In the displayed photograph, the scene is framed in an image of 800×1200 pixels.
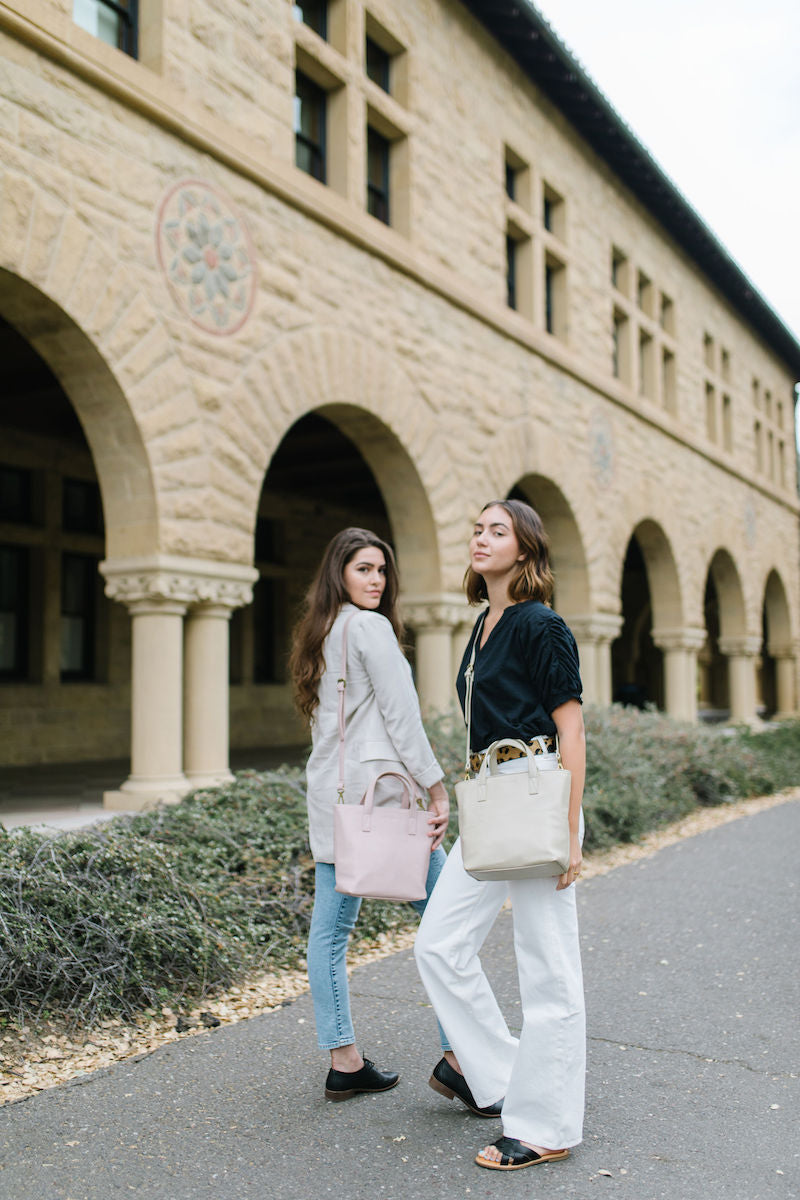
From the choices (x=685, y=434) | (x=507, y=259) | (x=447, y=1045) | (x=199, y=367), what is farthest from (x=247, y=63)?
(x=685, y=434)

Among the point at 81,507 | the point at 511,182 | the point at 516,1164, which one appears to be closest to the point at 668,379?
the point at 511,182

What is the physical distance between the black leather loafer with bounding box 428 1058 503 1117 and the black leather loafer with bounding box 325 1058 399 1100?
17 cm

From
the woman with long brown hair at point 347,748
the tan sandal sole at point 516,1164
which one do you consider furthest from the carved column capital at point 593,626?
the tan sandal sole at point 516,1164

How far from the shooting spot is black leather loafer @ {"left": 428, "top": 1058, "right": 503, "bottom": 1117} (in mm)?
3039

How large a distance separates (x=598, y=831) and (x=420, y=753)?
4814mm

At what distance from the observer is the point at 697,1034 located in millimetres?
3773

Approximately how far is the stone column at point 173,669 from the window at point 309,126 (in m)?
4.15

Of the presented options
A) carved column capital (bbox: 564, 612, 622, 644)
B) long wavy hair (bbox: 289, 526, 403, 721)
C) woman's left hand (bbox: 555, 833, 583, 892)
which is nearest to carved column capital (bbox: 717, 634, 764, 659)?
carved column capital (bbox: 564, 612, 622, 644)

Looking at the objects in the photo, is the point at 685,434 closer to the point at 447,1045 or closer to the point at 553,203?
the point at 553,203

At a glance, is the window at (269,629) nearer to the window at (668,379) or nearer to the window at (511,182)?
the window at (511,182)

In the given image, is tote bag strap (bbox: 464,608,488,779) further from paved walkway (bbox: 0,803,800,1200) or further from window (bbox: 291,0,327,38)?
window (bbox: 291,0,327,38)

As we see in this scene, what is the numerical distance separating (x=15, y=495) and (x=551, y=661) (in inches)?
399

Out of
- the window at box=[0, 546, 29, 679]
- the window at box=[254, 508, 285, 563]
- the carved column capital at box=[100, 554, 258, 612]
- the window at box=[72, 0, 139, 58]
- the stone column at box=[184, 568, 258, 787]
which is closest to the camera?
the carved column capital at box=[100, 554, 258, 612]

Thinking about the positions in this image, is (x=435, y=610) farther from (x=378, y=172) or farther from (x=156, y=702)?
(x=378, y=172)
